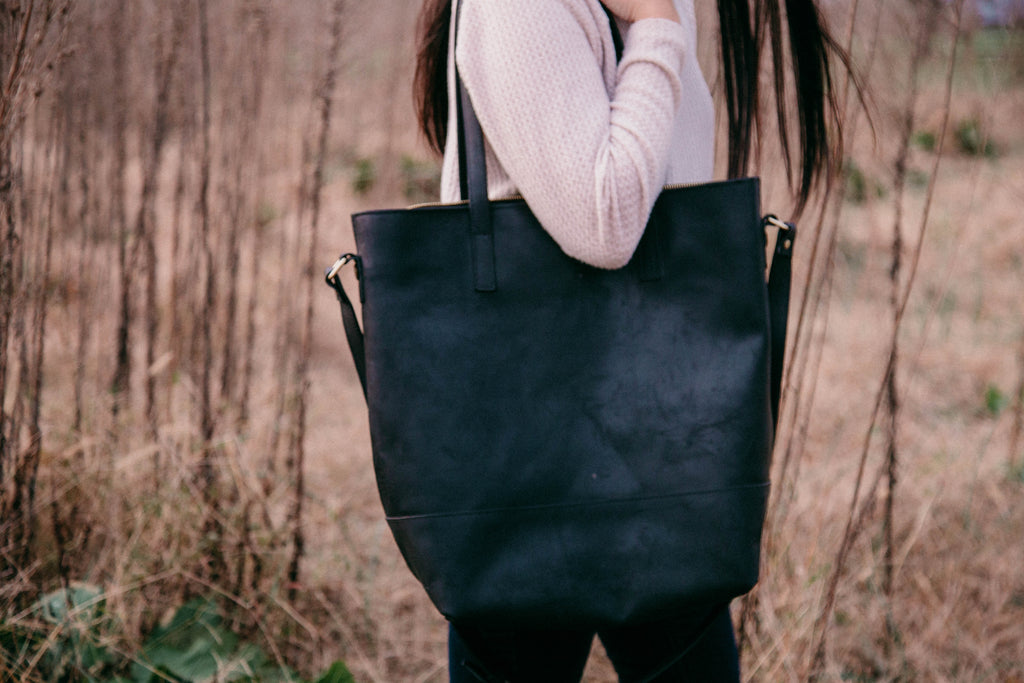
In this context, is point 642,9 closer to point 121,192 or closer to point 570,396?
point 570,396

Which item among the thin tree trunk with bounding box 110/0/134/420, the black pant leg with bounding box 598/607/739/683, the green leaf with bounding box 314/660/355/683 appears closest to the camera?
the black pant leg with bounding box 598/607/739/683

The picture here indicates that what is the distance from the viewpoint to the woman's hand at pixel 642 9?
79cm

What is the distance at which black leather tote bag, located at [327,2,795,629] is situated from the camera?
79 cm

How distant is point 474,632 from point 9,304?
1036 mm

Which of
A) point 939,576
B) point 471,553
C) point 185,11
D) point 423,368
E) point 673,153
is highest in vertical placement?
point 185,11

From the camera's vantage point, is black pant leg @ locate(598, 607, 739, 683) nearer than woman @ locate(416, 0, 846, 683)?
No

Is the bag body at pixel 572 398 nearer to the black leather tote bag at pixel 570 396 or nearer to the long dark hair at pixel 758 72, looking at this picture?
the black leather tote bag at pixel 570 396

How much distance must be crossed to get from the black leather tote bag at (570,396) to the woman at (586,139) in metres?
0.06

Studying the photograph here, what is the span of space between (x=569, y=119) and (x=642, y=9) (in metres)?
0.18

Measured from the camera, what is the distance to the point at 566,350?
0.79m

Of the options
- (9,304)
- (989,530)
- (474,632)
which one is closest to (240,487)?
(9,304)

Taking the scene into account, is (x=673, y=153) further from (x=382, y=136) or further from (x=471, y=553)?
(x=382, y=136)

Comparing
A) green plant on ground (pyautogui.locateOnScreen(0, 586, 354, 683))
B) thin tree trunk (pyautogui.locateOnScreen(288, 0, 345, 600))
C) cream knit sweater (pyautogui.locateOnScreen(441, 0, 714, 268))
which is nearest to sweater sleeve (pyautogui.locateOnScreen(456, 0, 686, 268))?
cream knit sweater (pyautogui.locateOnScreen(441, 0, 714, 268))

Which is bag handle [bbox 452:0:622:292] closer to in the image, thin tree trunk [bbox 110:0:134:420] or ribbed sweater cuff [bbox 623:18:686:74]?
ribbed sweater cuff [bbox 623:18:686:74]
